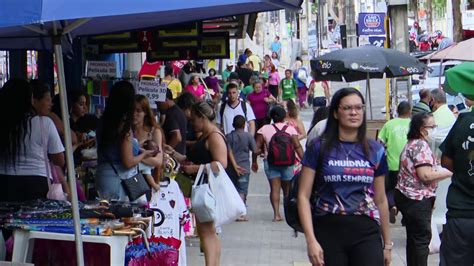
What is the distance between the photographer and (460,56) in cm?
1273

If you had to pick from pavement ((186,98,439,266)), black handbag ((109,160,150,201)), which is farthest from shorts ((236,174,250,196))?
black handbag ((109,160,150,201))

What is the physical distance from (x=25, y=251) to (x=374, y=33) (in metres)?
16.9

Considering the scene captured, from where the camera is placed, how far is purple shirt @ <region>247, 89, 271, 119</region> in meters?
24.5

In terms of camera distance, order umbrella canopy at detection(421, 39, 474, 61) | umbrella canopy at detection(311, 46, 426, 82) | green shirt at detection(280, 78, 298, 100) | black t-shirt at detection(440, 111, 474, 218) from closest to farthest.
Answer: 1. black t-shirt at detection(440, 111, 474, 218)
2. umbrella canopy at detection(421, 39, 474, 61)
3. umbrella canopy at detection(311, 46, 426, 82)
4. green shirt at detection(280, 78, 298, 100)

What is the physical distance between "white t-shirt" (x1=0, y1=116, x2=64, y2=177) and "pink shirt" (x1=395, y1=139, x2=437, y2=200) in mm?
3395

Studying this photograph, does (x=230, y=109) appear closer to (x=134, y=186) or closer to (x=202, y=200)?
(x=202, y=200)

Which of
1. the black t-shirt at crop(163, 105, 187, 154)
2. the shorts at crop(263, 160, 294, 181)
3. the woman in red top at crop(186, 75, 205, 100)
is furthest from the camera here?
the woman in red top at crop(186, 75, 205, 100)

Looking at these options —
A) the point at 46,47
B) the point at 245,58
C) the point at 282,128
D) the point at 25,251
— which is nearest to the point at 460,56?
the point at 282,128

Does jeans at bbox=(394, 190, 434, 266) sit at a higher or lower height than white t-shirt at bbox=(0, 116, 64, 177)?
lower

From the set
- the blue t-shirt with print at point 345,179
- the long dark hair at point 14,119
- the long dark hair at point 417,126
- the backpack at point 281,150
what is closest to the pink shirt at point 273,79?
the backpack at point 281,150

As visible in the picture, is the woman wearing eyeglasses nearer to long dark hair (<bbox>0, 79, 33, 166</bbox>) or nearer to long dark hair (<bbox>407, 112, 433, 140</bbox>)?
long dark hair (<bbox>407, 112, 433, 140</bbox>)

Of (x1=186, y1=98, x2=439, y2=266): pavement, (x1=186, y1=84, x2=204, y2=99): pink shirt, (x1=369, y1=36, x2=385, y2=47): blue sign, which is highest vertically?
(x1=369, y1=36, x2=385, y2=47): blue sign

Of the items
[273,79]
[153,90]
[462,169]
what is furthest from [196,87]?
[273,79]

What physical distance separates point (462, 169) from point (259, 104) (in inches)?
695
